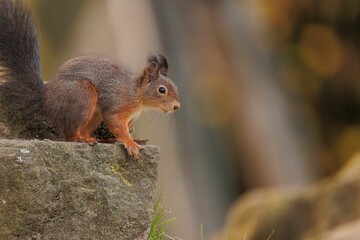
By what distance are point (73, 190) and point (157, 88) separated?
962mm

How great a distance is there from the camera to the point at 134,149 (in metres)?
5.14

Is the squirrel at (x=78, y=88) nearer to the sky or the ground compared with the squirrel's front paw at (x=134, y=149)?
nearer to the sky

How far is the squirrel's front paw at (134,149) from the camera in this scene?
5.12m

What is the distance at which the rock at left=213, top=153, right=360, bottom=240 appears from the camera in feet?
31.7

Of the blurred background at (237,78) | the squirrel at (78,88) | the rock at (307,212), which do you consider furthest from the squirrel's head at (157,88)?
the blurred background at (237,78)

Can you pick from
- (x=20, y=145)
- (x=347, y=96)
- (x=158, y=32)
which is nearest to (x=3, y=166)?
(x=20, y=145)

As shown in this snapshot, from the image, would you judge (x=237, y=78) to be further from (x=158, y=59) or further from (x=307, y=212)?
(x=158, y=59)

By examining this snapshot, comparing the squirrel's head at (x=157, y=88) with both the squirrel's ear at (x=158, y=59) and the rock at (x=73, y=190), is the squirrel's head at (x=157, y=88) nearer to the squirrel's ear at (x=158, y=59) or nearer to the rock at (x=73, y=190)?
the squirrel's ear at (x=158, y=59)

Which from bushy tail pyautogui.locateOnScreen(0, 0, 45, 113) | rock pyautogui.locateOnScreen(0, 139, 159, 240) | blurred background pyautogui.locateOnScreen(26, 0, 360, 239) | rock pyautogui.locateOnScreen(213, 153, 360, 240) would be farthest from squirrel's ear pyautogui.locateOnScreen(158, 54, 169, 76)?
blurred background pyautogui.locateOnScreen(26, 0, 360, 239)

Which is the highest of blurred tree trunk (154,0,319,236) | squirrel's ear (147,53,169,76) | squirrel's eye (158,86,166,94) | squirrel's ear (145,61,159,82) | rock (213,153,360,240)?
blurred tree trunk (154,0,319,236)

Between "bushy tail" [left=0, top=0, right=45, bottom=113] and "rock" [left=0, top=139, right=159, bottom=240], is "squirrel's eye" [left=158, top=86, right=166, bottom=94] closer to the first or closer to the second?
"rock" [left=0, top=139, right=159, bottom=240]

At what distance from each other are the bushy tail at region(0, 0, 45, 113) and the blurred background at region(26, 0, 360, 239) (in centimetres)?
795

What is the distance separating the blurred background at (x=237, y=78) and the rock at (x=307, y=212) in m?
2.84

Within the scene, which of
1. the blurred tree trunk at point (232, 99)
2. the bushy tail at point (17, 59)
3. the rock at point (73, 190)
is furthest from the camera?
the blurred tree trunk at point (232, 99)
